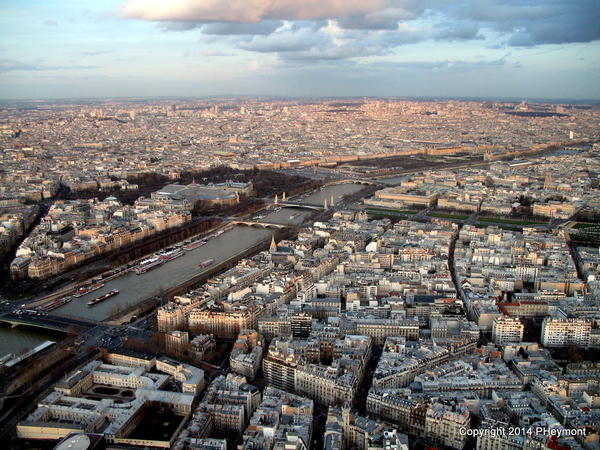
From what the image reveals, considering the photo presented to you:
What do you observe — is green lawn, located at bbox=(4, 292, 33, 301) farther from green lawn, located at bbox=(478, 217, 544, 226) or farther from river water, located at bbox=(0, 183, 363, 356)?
green lawn, located at bbox=(478, 217, 544, 226)

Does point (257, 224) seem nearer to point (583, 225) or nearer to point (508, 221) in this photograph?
point (508, 221)

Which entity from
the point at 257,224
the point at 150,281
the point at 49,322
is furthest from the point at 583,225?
the point at 49,322

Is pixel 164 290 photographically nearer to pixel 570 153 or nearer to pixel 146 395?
pixel 146 395

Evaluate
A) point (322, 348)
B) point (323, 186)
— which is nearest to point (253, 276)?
point (322, 348)

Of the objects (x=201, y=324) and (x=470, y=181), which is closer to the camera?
(x=201, y=324)

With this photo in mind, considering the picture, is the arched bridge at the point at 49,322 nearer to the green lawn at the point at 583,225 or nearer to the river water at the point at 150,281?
the river water at the point at 150,281

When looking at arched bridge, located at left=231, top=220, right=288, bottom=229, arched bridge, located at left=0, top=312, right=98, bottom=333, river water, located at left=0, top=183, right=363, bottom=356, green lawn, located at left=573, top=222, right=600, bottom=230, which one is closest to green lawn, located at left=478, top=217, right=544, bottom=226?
green lawn, located at left=573, top=222, right=600, bottom=230

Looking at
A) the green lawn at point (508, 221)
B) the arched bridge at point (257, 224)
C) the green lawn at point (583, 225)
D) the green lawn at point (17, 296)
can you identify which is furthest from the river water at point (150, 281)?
the green lawn at point (583, 225)
